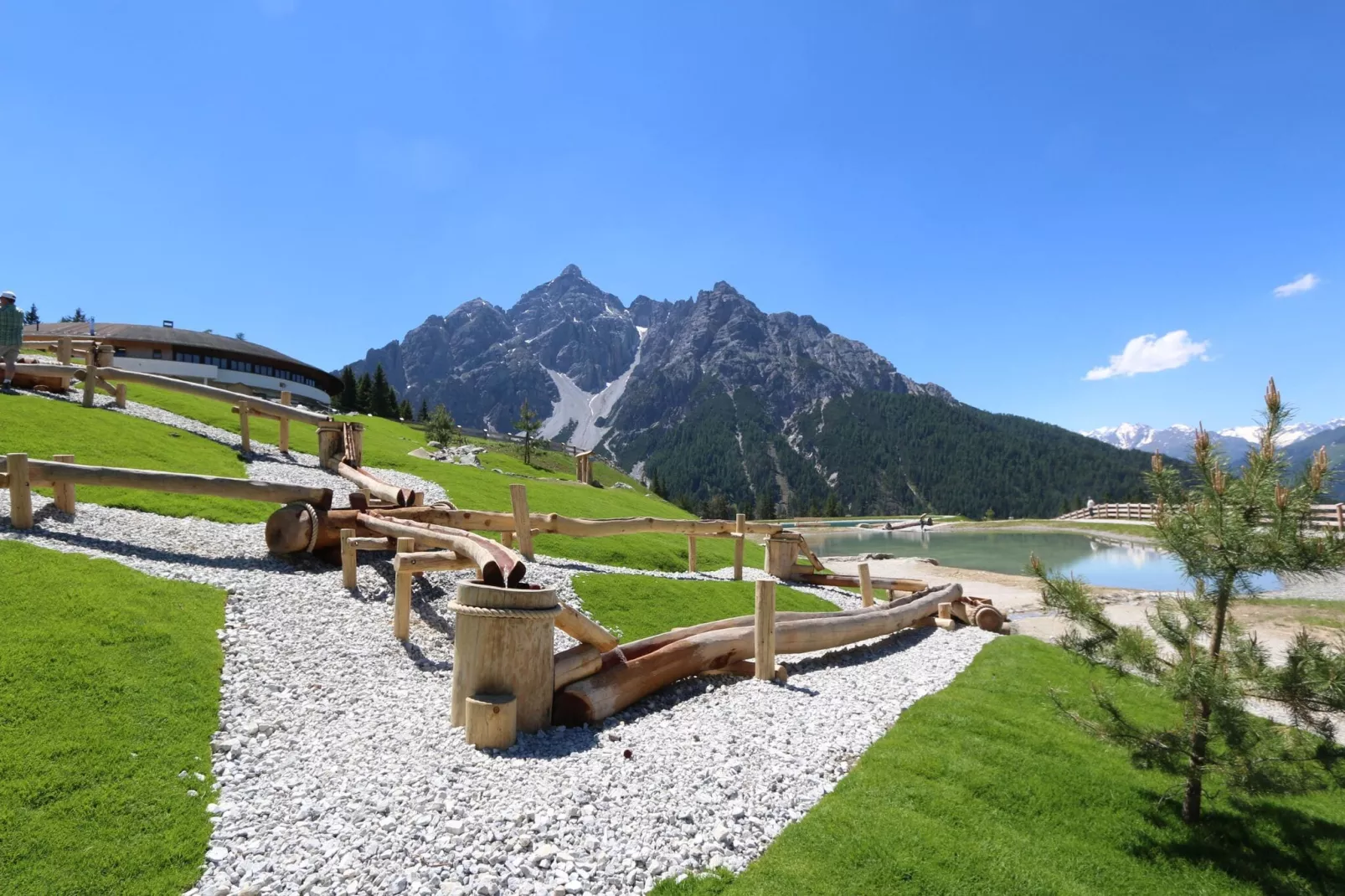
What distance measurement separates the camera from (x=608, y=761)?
6.04 meters

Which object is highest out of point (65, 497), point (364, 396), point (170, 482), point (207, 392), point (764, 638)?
point (364, 396)

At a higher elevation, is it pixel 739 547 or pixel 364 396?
pixel 364 396

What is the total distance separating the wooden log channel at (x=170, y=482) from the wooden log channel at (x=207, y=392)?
9.34 m

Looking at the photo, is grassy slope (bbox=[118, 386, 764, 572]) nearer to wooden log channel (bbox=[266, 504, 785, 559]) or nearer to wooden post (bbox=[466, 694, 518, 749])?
wooden log channel (bbox=[266, 504, 785, 559])

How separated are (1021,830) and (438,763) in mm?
5242

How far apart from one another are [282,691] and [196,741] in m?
1.36

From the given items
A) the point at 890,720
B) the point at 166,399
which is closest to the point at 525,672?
the point at 890,720

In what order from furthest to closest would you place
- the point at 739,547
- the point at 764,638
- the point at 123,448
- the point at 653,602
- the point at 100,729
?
1. the point at 739,547
2. the point at 123,448
3. the point at 653,602
4. the point at 764,638
5. the point at 100,729

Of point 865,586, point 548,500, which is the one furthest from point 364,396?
point 865,586

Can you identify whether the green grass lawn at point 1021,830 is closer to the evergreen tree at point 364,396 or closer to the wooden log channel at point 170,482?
the wooden log channel at point 170,482

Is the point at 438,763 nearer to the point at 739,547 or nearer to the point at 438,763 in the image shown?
the point at 438,763

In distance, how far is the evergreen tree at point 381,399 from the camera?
242ft

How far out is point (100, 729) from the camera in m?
5.27

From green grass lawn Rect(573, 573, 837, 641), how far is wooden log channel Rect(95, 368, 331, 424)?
1292 cm
